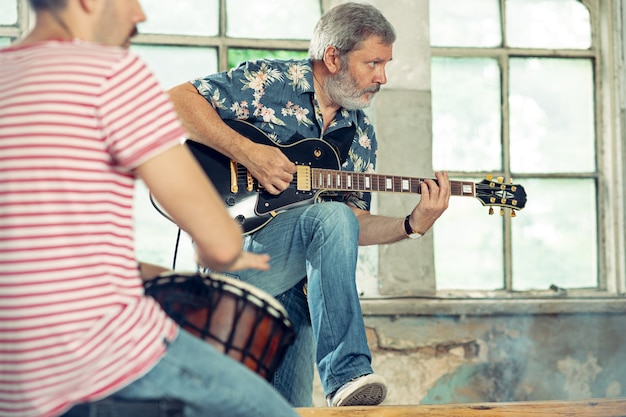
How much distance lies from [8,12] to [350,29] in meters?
1.85

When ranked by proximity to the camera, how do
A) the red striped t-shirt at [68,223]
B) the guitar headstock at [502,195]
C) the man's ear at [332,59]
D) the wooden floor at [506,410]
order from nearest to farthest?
1. the red striped t-shirt at [68,223]
2. the wooden floor at [506,410]
3. the man's ear at [332,59]
4. the guitar headstock at [502,195]

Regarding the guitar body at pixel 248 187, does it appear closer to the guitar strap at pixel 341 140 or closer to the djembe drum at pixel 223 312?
the guitar strap at pixel 341 140

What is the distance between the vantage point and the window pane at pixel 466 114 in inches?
172

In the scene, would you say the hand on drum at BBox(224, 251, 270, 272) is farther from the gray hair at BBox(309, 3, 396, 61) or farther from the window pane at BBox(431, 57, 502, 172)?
the window pane at BBox(431, 57, 502, 172)

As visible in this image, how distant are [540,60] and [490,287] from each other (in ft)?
4.16

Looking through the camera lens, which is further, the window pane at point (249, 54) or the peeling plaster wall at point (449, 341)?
the window pane at point (249, 54)

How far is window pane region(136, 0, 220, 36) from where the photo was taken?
4.05 metres

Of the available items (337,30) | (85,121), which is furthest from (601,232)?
(85,121)

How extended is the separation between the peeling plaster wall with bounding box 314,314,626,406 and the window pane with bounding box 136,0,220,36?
1655mm

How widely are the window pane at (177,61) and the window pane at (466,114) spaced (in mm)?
1195

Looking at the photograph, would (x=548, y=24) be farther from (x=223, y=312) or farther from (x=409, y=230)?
(x=223, y=312)

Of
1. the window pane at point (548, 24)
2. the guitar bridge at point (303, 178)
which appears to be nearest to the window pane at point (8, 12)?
the guitar bridge at point (303, 178)

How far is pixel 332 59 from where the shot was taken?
2.98m

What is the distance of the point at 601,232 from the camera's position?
4512mm
